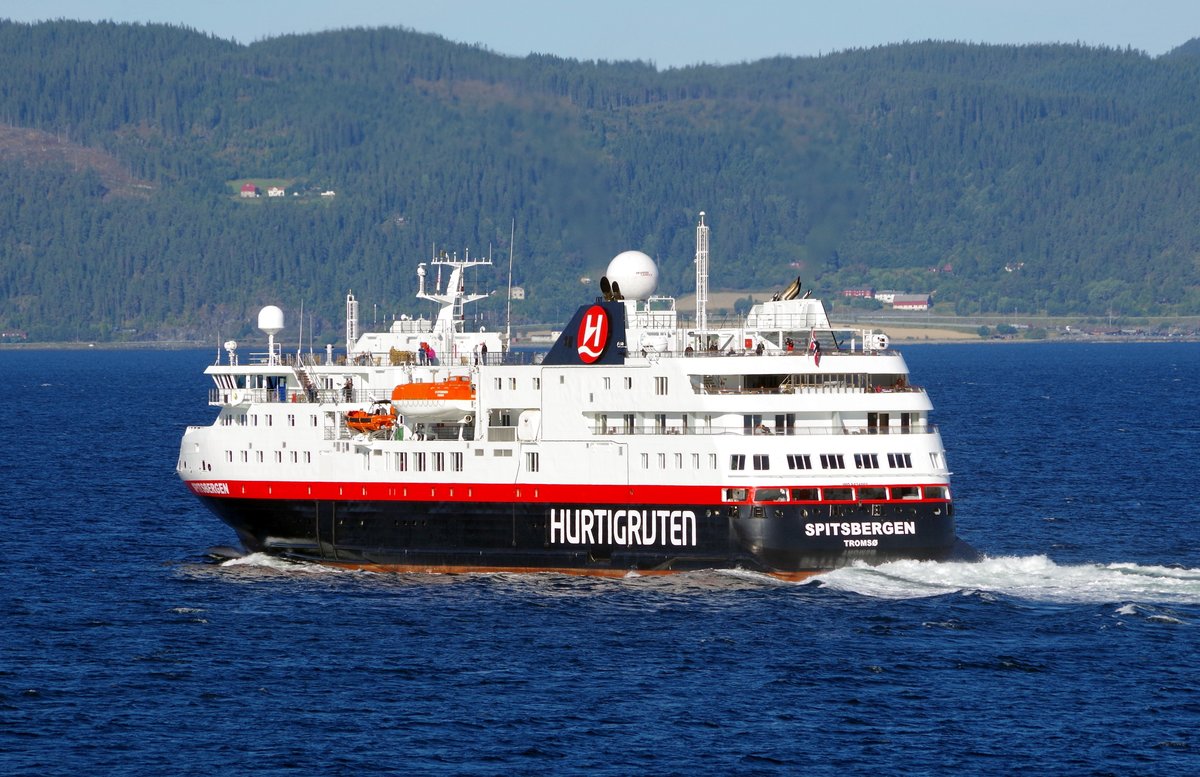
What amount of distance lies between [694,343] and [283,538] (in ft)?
51.6

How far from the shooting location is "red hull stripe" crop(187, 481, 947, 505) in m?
57.7

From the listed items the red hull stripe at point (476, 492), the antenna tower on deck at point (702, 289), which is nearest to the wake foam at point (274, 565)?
the red hull stripe at point (476, 492)

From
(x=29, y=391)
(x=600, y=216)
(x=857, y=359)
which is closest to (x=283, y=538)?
(x=857, y=359)

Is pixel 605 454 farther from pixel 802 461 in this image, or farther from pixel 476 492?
pixel 802 461

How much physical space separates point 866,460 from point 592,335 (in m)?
10.3

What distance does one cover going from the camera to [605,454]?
5875cm

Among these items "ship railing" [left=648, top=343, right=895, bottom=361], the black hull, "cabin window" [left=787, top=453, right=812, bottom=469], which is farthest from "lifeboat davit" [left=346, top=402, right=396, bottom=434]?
"cabin window" [left=787, top=453, right=812, bottom=469]

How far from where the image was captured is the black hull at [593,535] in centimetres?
5650

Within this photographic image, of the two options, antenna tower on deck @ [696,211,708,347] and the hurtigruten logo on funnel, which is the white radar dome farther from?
antenna tower on deck @ [696,211,708,347]

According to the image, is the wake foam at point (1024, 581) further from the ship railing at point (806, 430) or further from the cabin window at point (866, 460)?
the ship railing at point (806, 430)

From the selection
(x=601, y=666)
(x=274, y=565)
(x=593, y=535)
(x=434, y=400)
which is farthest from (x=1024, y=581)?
(x=274, y=565)

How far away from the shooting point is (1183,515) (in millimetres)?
76500

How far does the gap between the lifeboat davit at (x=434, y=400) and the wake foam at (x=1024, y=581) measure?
13688 mm

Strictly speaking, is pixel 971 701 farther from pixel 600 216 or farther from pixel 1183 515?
pixel 600 216
